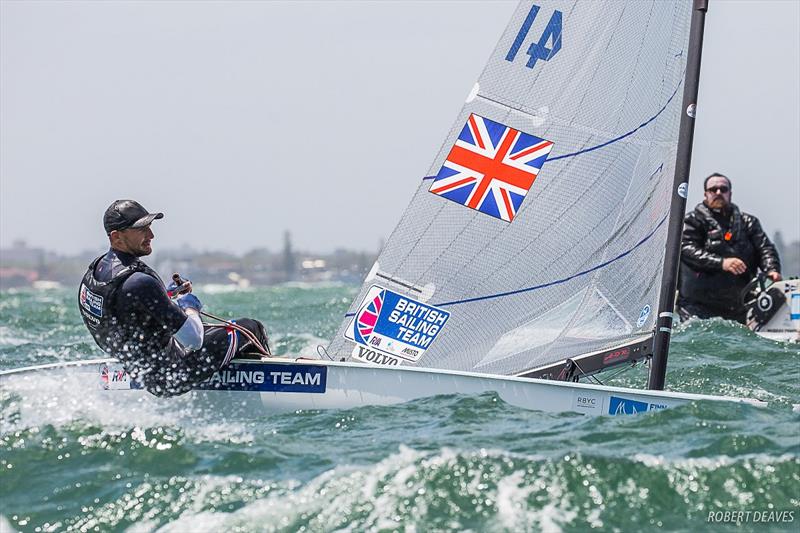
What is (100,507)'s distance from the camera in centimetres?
448

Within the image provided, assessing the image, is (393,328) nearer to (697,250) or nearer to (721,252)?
(697,250)

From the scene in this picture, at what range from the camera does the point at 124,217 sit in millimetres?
5395

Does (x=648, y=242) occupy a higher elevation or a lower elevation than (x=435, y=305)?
higher

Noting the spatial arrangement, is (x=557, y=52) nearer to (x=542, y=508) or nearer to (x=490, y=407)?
(x=490, y=407)

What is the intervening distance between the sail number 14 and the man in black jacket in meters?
4.43

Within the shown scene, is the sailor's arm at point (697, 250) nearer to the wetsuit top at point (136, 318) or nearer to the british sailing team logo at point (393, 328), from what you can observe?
the british sailing team logo at point (393, 328)

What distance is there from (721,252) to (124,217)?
6.54m

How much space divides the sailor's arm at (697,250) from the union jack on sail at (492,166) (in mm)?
4463

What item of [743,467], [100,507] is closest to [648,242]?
[743,467]

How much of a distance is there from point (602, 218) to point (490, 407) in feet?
4.84

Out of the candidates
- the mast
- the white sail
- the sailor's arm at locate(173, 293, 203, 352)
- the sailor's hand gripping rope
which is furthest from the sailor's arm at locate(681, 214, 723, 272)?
the sailor's arm at locate(173, 293, 203, 352)

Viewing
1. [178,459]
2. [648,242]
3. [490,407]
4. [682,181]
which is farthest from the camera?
[648,242]

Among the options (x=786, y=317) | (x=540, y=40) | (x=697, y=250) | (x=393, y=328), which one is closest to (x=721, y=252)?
(x=697, y=250)

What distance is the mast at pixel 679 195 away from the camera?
598 centimetres
